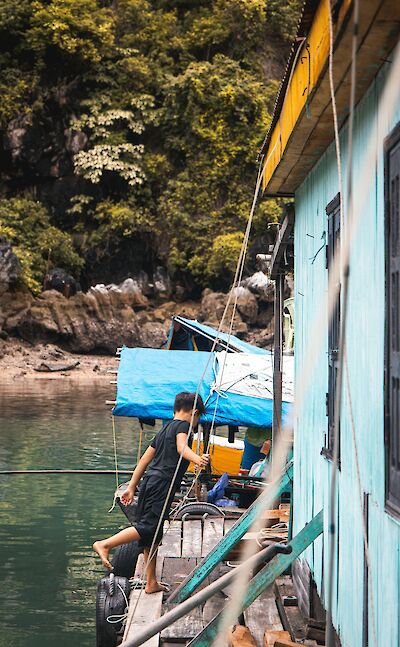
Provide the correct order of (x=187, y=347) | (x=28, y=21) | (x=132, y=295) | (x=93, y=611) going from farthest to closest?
(x=28, y=21) < (x=132, y=295) < (x=187, y=347) < (x=93, y=611)

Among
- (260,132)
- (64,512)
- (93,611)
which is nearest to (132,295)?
(260,132)

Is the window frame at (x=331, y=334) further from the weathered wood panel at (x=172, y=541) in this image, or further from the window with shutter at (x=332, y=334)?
the weathered wood panel at (x=172, y=541)

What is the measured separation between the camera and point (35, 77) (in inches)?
1591

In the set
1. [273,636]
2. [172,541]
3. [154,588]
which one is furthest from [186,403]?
[172,541]

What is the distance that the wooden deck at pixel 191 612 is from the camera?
5820 millimetres

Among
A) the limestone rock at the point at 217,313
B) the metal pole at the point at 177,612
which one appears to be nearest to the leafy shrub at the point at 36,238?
the limestone rock at the point at 217,313

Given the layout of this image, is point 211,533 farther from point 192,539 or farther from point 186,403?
point 186,403

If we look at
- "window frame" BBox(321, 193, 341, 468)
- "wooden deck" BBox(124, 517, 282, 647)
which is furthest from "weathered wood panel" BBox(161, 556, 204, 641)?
"window frame" BBox(321, 193, 341, 468)

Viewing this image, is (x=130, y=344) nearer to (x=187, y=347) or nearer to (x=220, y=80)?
(x=220, y=80)

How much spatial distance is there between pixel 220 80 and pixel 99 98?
19.3ft

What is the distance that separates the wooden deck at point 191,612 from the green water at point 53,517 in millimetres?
1434

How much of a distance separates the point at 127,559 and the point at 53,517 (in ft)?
18.1

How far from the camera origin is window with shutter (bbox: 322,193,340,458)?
4.99 metres

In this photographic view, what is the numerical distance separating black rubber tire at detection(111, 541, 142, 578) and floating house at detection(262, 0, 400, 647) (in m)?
2.95
